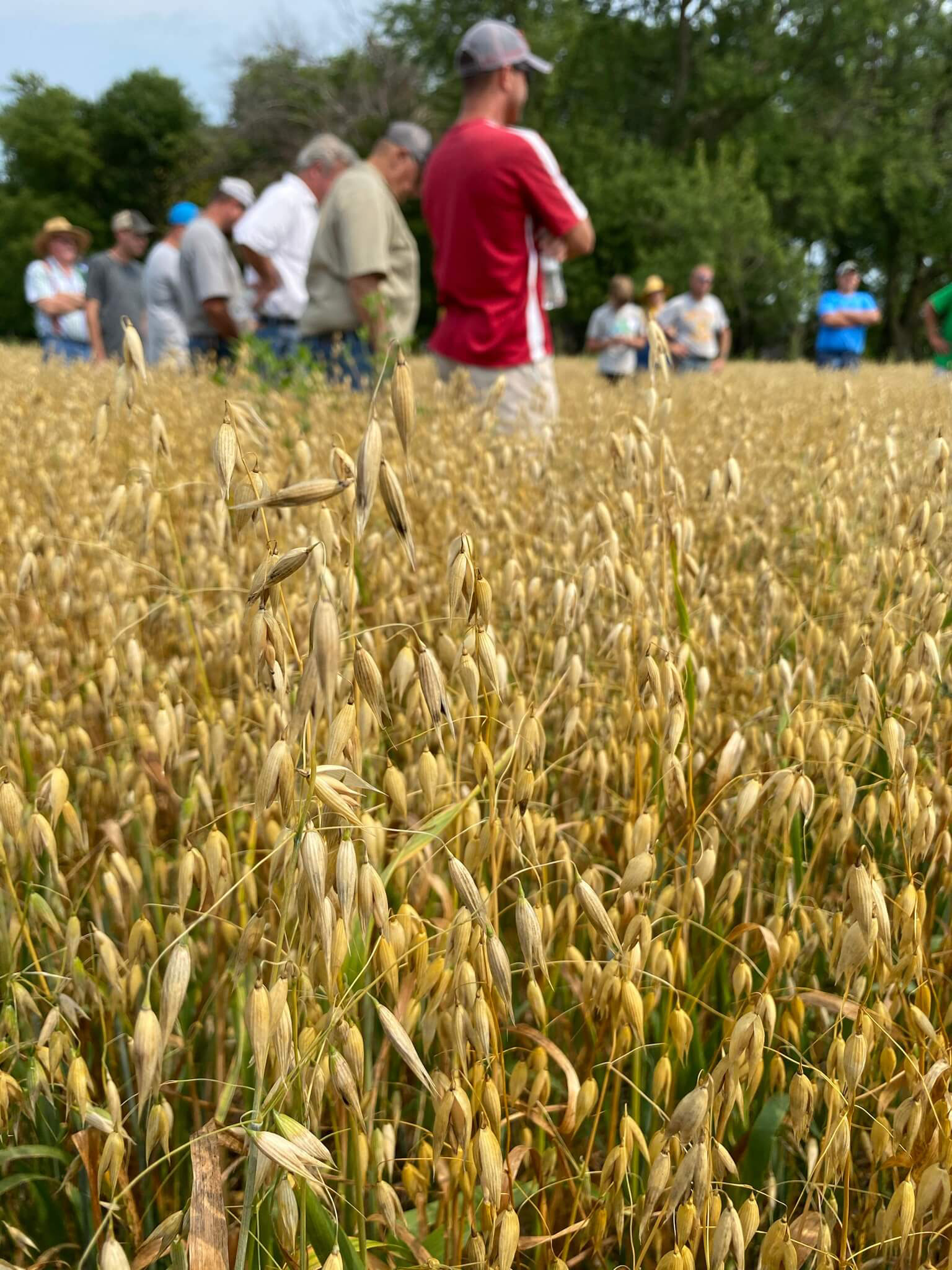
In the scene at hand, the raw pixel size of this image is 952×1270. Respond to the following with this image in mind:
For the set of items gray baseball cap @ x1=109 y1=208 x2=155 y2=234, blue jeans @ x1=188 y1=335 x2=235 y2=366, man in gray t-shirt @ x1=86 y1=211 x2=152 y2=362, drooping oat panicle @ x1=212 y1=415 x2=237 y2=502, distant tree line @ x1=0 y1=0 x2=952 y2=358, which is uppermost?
distant tree line @ x1=0 y1=0 x2=952 y2=358

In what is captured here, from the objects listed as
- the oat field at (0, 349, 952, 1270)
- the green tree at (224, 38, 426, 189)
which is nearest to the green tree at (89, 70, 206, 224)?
the green tree at (224, 38, 426, 189)

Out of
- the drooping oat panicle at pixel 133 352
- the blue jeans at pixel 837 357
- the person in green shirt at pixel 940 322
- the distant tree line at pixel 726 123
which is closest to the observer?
the drooping oat panicle at pixel 133 352

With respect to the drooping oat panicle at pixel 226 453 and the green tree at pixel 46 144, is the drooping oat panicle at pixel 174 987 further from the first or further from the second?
the green tree at pixel 46 144

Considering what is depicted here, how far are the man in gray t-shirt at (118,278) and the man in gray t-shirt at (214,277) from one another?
1.65 meters

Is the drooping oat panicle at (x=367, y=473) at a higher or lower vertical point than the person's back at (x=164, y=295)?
lower

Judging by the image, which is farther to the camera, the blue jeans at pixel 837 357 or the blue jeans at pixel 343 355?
the blue jeans at pixel 837 357

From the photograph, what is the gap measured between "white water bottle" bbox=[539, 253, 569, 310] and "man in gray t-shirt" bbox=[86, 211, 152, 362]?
4.35m

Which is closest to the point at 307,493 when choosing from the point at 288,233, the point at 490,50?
the point at 490,50

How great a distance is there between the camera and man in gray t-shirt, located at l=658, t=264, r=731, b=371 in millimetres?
9516

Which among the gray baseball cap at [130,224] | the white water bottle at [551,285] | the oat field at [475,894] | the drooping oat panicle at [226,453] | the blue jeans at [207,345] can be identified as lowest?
the oat field at [475,894]

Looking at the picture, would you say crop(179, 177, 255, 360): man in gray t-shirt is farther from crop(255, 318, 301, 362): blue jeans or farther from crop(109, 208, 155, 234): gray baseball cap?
crop(109, 208, 155, 234): gray baseball cap

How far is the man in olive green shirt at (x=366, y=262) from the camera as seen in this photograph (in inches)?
149

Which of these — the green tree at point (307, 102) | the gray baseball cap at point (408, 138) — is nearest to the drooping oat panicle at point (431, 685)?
the gray baseball cap at point (408, 138)

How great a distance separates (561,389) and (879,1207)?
346 inches
